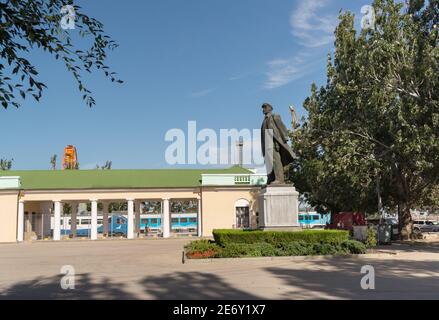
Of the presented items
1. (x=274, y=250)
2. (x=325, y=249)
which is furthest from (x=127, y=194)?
(x=325, y=249)

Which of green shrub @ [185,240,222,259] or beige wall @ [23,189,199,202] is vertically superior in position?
beige wall @ [23,189,199,202]

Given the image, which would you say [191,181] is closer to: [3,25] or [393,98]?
[393,98]

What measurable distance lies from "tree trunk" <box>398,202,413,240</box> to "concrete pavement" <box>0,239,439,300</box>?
15.1 m

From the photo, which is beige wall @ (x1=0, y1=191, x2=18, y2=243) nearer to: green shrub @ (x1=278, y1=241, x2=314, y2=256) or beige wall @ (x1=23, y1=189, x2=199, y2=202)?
beige wall @ (x1=23, y1=189, x2=199, y2=202)

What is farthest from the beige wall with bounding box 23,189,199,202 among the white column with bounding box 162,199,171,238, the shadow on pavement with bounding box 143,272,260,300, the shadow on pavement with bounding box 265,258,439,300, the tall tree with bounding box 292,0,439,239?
the shadow on pavement with bounding box 143,272,260,300

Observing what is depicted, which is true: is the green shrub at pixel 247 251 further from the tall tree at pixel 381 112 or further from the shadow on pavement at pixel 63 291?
the tall tree at pixel 381 112

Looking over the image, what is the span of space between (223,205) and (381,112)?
1882cm

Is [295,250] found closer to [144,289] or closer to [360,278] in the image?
[360,278]

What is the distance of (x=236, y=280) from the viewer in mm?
10773

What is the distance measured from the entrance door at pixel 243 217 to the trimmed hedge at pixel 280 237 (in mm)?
22373

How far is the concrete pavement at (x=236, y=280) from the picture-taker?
355 inches

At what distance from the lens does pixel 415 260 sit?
611 inches

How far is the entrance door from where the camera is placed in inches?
1559
